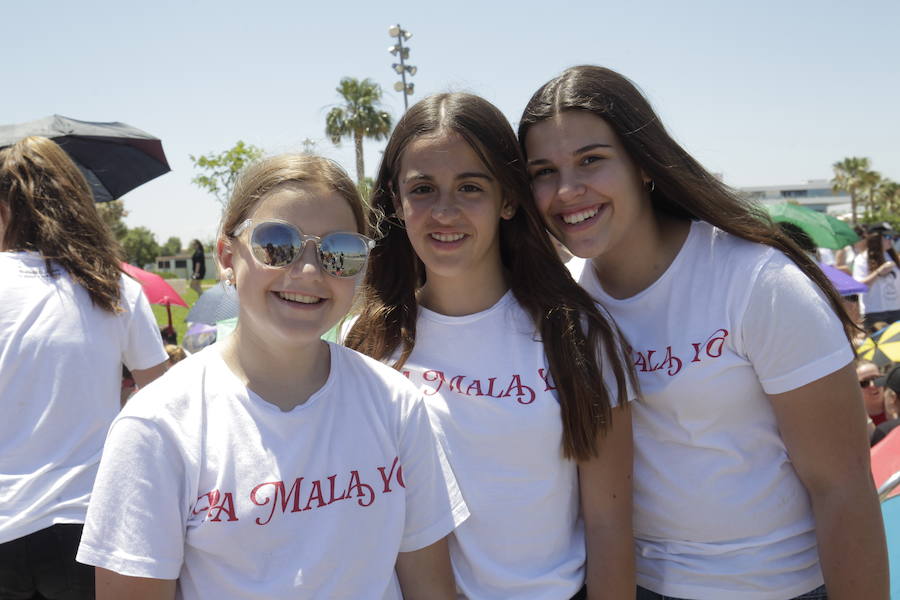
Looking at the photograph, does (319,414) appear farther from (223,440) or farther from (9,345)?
(9,345)

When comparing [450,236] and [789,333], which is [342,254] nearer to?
[450,236]

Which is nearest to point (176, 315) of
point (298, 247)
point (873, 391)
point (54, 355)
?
point (873, 391)

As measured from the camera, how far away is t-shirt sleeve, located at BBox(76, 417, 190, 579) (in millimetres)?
1543

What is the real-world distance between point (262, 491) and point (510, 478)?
2.37 ft

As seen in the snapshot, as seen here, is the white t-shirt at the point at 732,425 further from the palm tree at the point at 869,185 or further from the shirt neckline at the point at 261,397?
the palm tree at the point at 869,185

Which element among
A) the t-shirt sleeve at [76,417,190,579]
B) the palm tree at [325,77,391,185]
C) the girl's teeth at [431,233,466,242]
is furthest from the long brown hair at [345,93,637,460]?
the palm tree at [325,77,391,185]

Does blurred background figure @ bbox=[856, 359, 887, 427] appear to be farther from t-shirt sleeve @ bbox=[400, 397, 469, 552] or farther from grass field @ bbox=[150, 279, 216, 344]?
grass field @ bbox=[150, 279, 216, 344]

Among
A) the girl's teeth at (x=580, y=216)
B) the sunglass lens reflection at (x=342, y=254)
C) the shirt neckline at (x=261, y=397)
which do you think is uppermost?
the girl's teeth at (x=580, y=216)

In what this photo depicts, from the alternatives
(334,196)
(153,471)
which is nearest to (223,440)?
(153,471)

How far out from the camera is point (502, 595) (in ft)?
6.73

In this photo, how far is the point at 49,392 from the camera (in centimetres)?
275

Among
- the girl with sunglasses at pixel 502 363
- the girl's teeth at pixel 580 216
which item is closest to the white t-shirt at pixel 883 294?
the girl's teeth at pixel 580 216

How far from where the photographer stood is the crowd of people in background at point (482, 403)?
1.69m

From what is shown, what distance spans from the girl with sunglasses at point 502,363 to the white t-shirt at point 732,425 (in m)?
0.15
